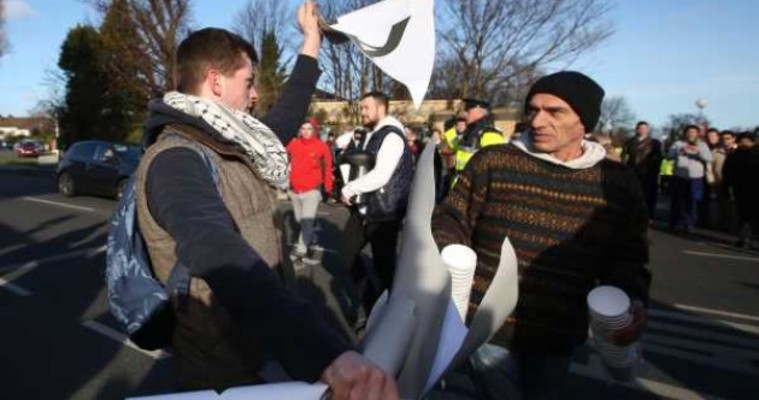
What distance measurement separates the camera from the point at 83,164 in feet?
52.9

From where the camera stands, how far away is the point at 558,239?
2.41 metres

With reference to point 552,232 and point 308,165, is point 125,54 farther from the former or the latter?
point 552,232

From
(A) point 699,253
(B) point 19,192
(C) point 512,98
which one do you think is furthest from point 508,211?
(C) point 512,98

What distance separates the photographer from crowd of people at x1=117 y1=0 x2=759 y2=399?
3.83 feet

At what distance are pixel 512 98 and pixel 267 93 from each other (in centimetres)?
1435

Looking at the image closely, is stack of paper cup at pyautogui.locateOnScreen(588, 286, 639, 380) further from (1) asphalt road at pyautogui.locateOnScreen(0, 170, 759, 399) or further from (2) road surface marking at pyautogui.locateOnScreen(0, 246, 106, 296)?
(2) road surface marking at pyautogui.locateOnScreen(0, 246, 106, 296)

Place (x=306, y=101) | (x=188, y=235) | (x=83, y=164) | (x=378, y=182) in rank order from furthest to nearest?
(x=83, y=164) → (x=378, y=182) → (x=306, y=101) → (x=188, y=235)

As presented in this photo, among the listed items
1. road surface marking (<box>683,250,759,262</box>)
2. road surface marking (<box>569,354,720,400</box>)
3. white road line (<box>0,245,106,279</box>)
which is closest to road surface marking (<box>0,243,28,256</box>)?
white road line (<box>0,245,106,279</box>)

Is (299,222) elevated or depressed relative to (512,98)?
depressed

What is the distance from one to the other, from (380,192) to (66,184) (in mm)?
13704

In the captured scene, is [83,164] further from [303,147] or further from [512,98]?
[512,98]

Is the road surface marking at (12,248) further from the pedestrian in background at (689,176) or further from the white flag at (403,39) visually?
the pedestrian in background at (689,176)

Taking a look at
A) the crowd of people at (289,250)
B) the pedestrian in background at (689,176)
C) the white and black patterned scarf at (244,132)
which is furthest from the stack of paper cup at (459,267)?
the pedestrian in background at (689,176)

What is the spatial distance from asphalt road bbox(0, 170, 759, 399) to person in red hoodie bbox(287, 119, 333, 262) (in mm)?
388
